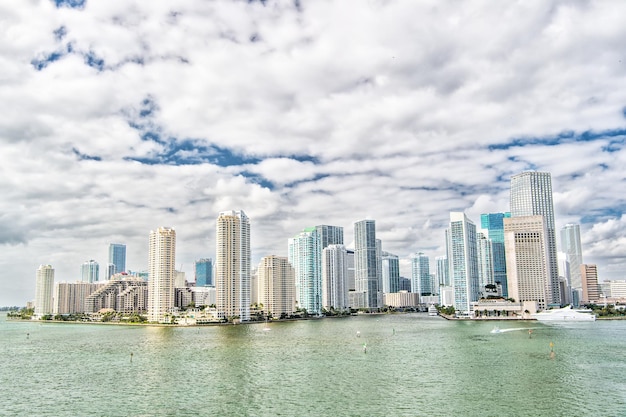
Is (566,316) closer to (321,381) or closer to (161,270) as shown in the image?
(161,270)

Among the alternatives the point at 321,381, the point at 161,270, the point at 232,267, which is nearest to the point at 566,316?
the point at 232,267

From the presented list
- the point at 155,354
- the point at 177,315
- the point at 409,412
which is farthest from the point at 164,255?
the point at 409,412

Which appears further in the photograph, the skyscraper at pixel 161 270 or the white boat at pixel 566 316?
the white boat at pixel 566 316

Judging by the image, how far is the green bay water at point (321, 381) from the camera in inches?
1743

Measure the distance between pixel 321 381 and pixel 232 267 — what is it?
129003 millimetres

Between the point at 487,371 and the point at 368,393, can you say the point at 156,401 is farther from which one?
the point at 487,371

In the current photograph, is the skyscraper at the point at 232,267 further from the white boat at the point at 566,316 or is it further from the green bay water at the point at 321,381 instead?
the white boat at the point at 566,316

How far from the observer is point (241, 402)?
1847 inches

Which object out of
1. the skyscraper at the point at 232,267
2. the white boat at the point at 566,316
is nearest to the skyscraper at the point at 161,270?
the skyscraper at the point at 232,267

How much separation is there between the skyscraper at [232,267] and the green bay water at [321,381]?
8773 cm

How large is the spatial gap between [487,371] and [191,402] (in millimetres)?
35844

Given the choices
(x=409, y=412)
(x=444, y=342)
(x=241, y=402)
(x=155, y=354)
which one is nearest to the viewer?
(x=409, y=412)

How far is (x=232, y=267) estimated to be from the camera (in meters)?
181

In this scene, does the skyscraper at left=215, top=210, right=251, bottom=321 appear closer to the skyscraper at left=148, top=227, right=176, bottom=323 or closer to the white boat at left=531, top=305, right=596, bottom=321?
the skyscraper at left=148, top=227, right=176, bottom=323
